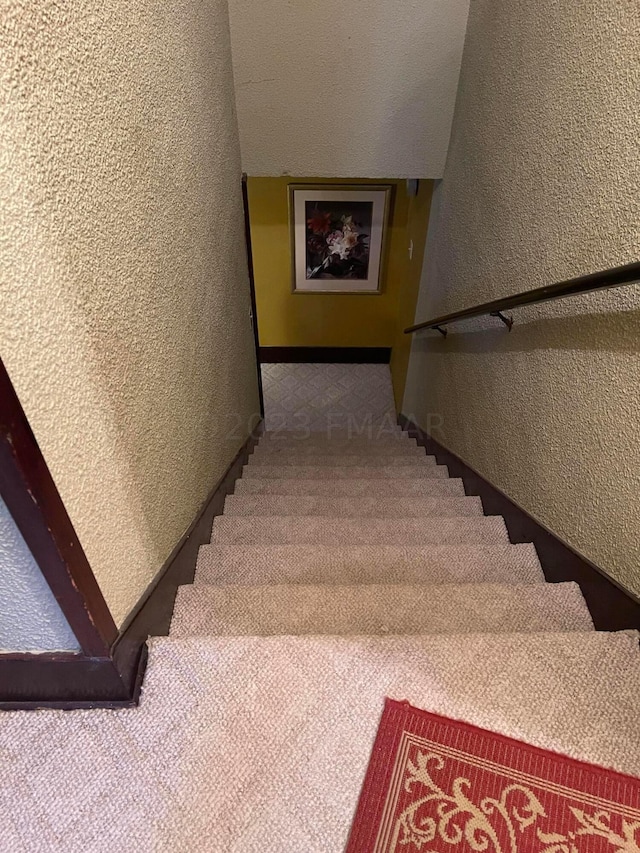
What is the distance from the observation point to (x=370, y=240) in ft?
12.9

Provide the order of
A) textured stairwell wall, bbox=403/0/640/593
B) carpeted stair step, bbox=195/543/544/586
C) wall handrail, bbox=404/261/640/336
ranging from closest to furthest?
wall handrail, bbox=404/261/640/336
textured stairwell wall, bbox=403/0/640/593
carpeted stair step, bbox=195/543/544/586

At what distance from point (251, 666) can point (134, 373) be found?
60 centimetres

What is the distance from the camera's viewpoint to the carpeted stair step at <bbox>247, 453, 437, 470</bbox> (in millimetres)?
2449

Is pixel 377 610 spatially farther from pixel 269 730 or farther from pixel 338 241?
pixel 338 241

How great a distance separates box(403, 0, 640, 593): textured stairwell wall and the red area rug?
43 centimetres

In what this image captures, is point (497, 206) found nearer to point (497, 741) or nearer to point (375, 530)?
point (375, 530)

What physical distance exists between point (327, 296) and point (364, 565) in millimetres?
3490

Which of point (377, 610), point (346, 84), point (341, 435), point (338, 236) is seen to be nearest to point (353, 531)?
point (377, 610)

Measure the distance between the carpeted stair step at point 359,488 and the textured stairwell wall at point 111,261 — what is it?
53cm

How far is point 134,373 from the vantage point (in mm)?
858

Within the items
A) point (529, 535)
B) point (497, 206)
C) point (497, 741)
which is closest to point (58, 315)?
point (497, 741)

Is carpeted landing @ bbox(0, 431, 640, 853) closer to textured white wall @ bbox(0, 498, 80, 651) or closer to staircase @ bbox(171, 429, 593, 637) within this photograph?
staircase @ bbox(171, 429, 593, 637)

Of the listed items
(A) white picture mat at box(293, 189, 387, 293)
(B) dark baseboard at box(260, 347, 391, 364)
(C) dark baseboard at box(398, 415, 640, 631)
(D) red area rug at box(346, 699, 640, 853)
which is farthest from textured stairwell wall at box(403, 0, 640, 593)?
(B) dark baseboard at box(260, 347, 391, 364)

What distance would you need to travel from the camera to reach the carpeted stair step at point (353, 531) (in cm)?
143
